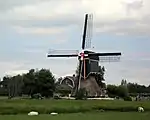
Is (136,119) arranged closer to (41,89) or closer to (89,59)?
(89,59)

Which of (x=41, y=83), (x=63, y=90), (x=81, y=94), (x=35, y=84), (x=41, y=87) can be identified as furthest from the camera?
(x=63, y=90)

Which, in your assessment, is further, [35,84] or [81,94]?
[35,84]

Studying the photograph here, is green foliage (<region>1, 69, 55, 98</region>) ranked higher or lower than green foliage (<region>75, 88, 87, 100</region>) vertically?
higher

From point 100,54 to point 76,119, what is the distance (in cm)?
6422

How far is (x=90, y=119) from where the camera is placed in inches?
1433

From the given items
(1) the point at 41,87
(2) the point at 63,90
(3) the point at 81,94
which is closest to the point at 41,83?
(1) the point at 41,87

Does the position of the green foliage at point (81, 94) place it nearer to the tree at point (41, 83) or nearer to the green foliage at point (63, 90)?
the green foliage at point (63, 90)

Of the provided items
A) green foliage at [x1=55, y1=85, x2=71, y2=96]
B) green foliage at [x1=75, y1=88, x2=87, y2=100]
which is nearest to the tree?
green foliage at [x1=55, y1=85, x2=71, y2=96]

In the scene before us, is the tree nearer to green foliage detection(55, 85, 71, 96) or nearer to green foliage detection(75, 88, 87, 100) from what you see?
green foliage detection(55, 85, 71, 96)

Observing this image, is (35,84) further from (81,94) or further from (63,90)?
(81,94)

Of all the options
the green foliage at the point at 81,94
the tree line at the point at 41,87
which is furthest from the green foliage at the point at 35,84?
the green foliage at the point at 81,94

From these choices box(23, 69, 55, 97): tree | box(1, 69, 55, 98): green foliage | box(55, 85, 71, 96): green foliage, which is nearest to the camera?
box(23, 69, 55, 97): tree

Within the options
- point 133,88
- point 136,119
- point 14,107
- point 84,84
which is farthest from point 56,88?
point 136,119

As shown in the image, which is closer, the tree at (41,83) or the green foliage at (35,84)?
the tree at (41,83)
